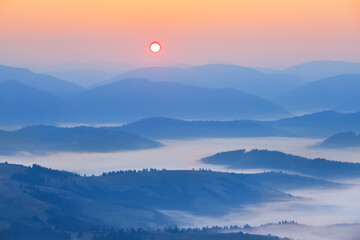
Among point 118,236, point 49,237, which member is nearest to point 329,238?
point 118,236

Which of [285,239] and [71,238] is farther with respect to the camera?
[71,238]

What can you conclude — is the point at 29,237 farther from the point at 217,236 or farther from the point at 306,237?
the point at 306,237

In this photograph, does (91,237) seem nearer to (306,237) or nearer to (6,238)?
(6,238)

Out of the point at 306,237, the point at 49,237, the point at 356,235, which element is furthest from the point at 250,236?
the point at 49,237

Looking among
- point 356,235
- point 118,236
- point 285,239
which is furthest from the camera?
point 356,235

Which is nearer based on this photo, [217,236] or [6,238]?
[217,236]

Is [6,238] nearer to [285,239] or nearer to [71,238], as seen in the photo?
[71,238]

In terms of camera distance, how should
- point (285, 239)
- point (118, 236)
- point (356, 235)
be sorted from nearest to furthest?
point (285, 239), point (118, 236), point (356, 235)
